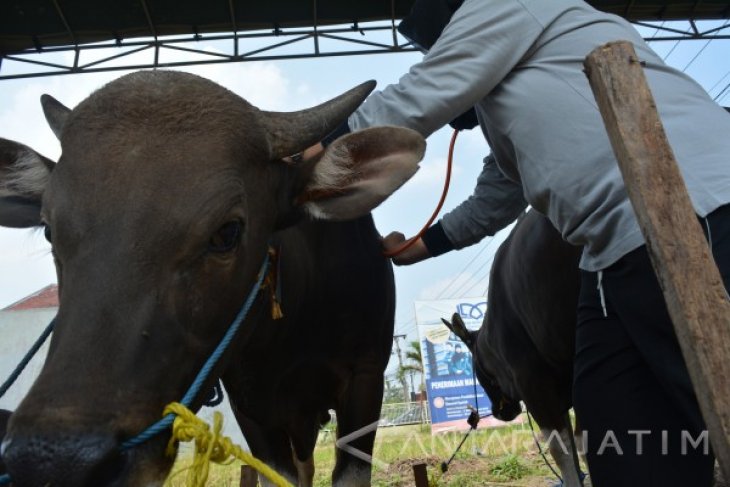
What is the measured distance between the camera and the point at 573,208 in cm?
237

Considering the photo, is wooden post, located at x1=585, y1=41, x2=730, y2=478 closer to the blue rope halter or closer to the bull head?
the bull head

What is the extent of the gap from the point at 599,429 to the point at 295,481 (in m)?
2.94

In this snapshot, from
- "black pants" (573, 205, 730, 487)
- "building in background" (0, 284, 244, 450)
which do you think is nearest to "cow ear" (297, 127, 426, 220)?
"black pants" (573, 205, 730, 487)

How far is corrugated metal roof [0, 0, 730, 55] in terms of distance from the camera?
34.3 feet

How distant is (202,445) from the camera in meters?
1.83

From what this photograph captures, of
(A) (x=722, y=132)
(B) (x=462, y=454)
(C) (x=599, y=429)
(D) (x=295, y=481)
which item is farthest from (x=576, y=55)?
(B) (x=462, y=454)

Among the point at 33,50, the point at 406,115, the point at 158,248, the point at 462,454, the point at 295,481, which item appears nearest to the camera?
the point at 158,248

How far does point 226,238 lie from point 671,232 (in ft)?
4.45

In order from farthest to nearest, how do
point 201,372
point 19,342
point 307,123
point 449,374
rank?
point 449,374 < point 19,342 < point 307,123 < point 201,372

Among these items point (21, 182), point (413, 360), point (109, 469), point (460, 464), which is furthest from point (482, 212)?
point (413, 360)

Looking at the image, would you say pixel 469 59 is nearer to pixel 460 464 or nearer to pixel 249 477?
pixel 249 477

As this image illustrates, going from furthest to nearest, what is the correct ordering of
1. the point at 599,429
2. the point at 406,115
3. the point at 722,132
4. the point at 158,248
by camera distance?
the point at 406,115 → the point at 599,429 → the point at 722,132 → the point at 158,248

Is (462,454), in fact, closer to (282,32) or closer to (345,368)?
(282,32)

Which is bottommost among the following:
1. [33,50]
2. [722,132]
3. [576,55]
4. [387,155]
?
[722,132]
